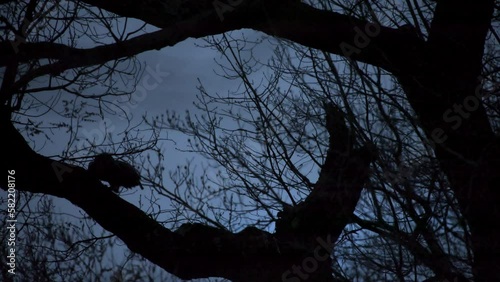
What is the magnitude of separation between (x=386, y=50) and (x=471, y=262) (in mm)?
1849

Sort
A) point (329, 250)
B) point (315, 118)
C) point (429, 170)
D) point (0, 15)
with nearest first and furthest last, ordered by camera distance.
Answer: point (429, 170) → point (329, 250) → point (0, 15) → point (315, 118)

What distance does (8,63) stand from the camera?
4809mm

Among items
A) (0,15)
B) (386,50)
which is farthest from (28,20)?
(386,50)

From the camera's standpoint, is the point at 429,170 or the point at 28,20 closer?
the point at 429,170

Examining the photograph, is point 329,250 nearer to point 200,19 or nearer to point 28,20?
point 200,19

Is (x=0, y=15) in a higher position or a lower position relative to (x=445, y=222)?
higher

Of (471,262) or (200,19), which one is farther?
(200,19)

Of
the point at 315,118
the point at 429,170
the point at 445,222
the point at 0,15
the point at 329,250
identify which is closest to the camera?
the point at 445,222

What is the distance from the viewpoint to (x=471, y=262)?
4.23 metres

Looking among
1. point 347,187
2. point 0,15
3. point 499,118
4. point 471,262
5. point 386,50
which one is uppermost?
point 0,15

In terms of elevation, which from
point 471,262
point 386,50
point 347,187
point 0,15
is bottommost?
point 471,262

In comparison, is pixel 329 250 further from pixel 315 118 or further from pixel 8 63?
pixel 8 63

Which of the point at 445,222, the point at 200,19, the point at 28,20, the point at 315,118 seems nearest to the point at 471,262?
the point at 445,222

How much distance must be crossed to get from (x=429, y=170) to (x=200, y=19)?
2167 mm
